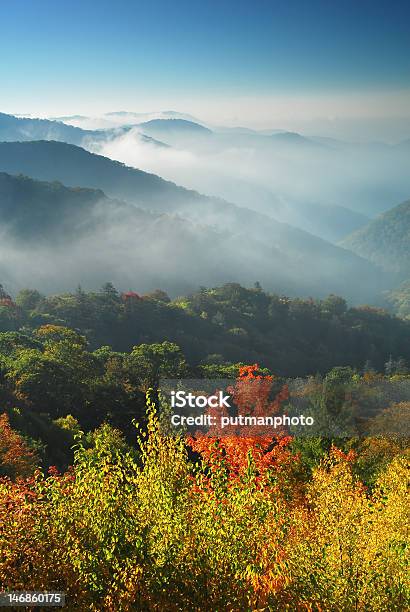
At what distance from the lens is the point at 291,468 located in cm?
3106

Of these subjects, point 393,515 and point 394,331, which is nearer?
point 393,515

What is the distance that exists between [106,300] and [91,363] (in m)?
74.4

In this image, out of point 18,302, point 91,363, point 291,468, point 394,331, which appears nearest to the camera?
point 291,468

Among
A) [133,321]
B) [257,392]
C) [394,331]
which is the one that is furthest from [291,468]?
[394,331]

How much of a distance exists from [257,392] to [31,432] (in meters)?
16.9

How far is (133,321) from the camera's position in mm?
130125

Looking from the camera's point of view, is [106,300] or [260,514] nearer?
[260,514]

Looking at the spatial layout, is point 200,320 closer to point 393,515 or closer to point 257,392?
point 257,392

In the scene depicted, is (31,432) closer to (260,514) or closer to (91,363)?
(91,363)

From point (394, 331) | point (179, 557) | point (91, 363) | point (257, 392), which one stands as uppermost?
point (179, 557)

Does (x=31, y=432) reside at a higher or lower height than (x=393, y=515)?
lower

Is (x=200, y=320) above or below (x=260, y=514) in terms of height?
below

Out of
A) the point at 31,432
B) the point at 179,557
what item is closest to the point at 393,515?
the point at 179,557

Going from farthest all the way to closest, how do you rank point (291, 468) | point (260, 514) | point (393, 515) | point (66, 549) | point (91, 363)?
1. point (91, 363)
2. point (291, 468)
3. point (393, 515)
4. point (260, 514)
5. point (66, 549)
